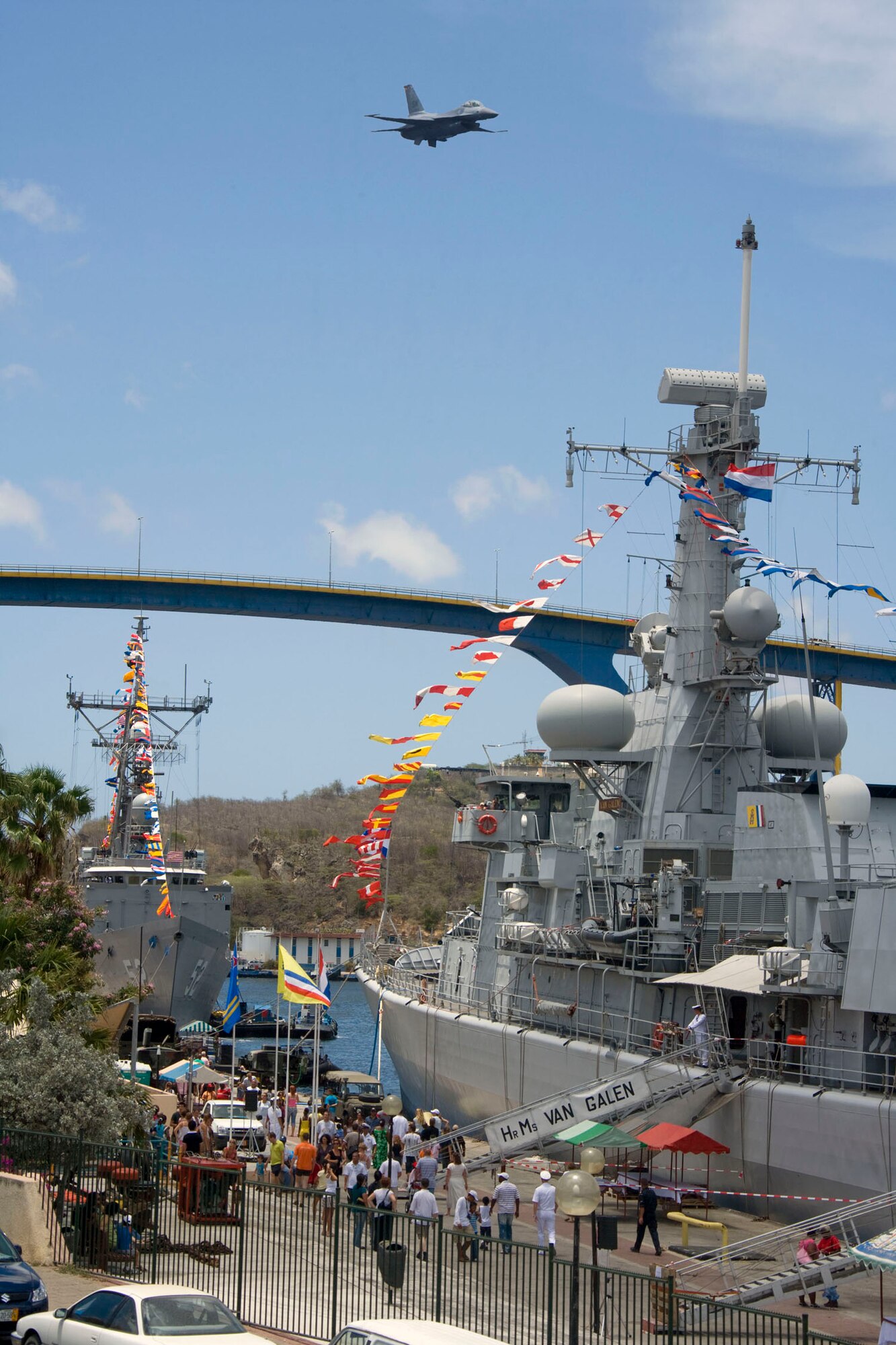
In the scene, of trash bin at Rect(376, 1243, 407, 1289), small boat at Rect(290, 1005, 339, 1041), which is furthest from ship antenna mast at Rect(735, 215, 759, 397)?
small boat at Rect(290, 1005, 339, 1041)

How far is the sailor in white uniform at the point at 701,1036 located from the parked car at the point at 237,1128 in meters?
7.96

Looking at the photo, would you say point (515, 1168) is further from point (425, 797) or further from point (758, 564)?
point (425, 797)

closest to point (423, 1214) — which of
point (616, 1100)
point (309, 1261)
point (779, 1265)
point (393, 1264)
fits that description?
point (309, 1261)

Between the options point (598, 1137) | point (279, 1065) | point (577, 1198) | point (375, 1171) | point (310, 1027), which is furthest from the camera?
point (310, 1027)

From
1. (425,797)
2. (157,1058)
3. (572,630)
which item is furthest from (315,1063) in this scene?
(425,797)

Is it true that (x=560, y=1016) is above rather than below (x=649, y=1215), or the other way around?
above

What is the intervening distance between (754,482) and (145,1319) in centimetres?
1944

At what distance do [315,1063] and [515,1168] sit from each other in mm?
4053

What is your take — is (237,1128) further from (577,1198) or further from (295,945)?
(295,945)

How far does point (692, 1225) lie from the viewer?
20.4 meters

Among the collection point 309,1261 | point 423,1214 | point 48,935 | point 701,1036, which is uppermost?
point 48,935

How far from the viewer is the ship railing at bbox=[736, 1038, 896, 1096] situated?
2023 centimetres

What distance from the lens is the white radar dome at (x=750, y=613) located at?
28453 millimetres

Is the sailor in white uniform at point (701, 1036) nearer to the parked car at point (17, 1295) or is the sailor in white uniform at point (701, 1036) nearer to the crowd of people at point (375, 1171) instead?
the crowd of people at point (375, 1171)
